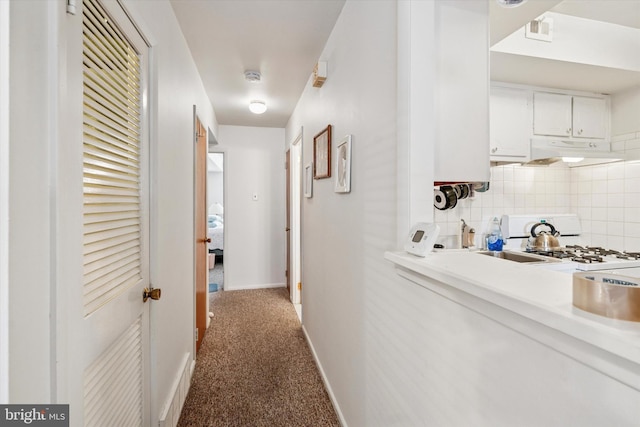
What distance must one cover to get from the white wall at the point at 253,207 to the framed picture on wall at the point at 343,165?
2830mm

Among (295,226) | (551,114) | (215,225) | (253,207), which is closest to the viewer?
(551,114)

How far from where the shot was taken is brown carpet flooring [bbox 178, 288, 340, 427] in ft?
6.29

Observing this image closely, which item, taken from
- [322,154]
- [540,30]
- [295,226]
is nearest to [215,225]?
[295,226]

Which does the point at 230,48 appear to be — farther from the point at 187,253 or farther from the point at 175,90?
the point at 187,253

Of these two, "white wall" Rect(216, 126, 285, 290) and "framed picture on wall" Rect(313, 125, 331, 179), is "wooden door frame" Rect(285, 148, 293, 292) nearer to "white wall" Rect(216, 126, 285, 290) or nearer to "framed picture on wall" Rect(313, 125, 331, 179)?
"white wall" Rect(216, 126, 285, 290)

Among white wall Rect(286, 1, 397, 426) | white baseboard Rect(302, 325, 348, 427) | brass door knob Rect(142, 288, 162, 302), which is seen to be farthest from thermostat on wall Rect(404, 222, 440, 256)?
white baseboard Rect(302, 325, 348, 427)

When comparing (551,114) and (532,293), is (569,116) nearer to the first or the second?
(551,114)

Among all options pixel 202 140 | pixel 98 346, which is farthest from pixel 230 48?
pixel 98 346

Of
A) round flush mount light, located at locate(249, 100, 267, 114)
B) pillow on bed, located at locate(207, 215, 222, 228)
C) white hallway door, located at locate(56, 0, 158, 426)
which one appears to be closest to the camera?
white hallway door, located at locate(56, 0, 158, 426)

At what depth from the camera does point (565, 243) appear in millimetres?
2818

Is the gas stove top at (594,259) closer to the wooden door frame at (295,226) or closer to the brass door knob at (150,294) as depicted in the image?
the brass door knob at (150,294)

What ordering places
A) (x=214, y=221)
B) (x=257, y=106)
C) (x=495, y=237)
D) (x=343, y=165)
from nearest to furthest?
(x=343, y=165) < (x=495, y=237) < (x=257, y=106) < (x=214, y=221)

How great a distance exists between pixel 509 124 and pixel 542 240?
100 centimetres

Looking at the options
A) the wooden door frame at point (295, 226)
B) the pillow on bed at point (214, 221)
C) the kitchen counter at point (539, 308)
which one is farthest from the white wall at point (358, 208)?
the pillow on bed at point (214, 221)
